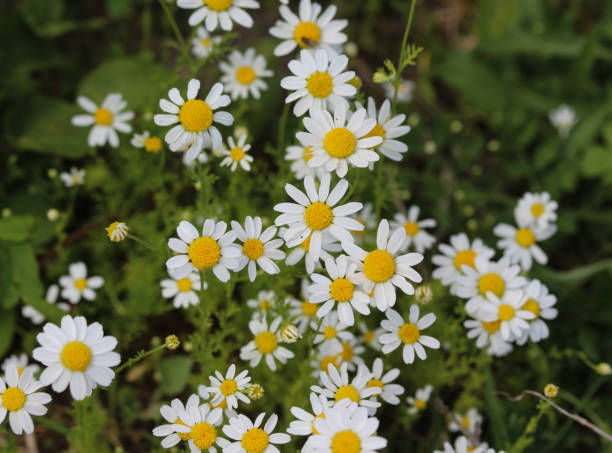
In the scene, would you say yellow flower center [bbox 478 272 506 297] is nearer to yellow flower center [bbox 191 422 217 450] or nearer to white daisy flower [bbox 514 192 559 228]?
white daisy flower [bbox 514 192 559 228]

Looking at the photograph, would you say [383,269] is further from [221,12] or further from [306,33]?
[221,12]

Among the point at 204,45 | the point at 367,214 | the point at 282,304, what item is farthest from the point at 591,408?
the point at 204,45

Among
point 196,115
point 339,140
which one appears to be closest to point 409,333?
point 339,140

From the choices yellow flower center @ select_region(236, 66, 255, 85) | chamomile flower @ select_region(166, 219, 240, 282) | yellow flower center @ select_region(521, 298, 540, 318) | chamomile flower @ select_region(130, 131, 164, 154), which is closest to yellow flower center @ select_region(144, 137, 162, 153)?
chamomile flower @ select_region(130, 131, 164, 154)

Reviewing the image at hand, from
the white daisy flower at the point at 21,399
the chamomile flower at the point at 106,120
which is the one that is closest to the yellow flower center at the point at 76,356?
the white daisy flower at the point at 21,399

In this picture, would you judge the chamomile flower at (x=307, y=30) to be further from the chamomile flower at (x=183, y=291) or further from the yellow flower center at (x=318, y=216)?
the chamomile flower at (x=183, y=291)
